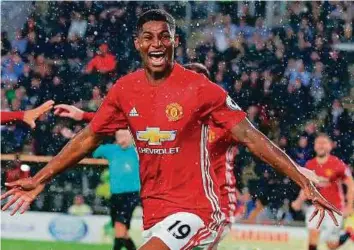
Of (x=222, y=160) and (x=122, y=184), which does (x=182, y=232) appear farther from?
(x=122, y=184)

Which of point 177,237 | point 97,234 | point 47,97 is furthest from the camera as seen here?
point 47,97

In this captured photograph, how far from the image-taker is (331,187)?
33.7 feet

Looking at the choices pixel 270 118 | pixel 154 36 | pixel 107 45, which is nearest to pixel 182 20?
pixel 107 45

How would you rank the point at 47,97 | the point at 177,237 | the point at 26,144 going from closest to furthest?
the point at 177,237 < the point at 26,144 < the point at 47,97

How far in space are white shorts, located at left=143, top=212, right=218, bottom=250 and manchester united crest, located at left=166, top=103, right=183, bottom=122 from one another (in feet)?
1.59

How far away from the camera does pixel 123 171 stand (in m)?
10.3

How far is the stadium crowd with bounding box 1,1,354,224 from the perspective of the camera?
1202 centimetres

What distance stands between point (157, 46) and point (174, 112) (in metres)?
0.35

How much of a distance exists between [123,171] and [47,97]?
3410 millimetres

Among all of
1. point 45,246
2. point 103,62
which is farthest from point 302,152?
point 45,246

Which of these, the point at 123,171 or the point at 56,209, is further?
the point at 56,209

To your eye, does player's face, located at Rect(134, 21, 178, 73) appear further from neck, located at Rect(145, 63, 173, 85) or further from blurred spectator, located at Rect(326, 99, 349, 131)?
blurred spectator, located at Rect(326, 99, 349, 131)

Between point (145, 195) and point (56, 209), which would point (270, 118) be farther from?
point (145, 195)

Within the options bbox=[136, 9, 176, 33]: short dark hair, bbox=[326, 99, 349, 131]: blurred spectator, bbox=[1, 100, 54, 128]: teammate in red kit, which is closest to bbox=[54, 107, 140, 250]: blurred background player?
bbox=[1, 100, 54, 128]: teammate in red kit
